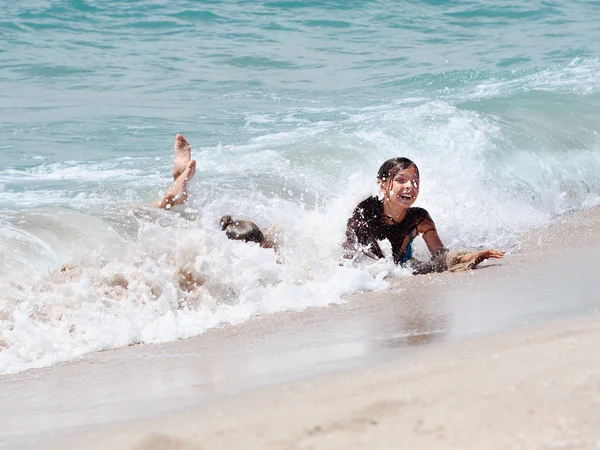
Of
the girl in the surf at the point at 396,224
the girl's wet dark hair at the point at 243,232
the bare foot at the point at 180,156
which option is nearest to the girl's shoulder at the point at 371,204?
the girl in the surf at the point at 396,224

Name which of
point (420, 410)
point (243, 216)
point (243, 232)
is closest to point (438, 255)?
point (243, 232)

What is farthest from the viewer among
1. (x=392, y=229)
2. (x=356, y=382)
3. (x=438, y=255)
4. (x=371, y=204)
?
(x=371, y=204)

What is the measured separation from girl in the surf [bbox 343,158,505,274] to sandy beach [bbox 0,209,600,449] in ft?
3.20

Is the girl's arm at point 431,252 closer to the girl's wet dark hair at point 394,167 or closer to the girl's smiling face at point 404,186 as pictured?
the girl's smiling face at point 404,186

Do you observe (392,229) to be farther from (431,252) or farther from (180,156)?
(180,156)

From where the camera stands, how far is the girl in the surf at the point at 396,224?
5547 mm

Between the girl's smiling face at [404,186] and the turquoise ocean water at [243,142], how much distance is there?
50 cm

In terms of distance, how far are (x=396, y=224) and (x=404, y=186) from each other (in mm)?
269

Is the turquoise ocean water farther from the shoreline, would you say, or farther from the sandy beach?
the shoreline

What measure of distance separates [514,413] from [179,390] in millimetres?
1207

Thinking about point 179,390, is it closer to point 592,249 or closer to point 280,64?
point 592,249

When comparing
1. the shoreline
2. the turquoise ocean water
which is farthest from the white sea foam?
the shoreline

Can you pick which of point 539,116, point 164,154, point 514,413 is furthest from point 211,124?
point 514,413

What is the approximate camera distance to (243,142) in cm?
987
